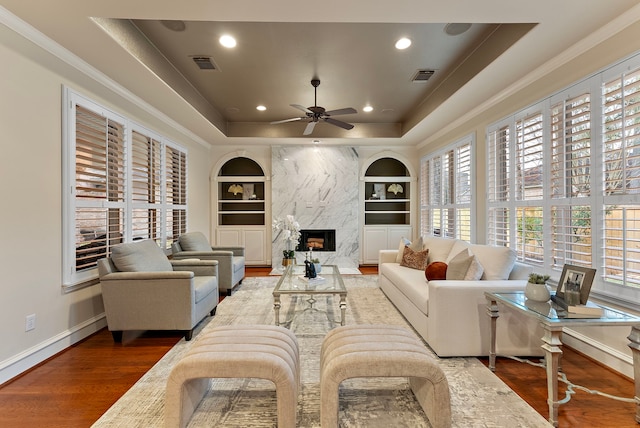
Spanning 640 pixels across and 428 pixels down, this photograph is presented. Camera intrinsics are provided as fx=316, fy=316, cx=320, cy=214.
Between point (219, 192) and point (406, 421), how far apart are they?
6165 millimetres

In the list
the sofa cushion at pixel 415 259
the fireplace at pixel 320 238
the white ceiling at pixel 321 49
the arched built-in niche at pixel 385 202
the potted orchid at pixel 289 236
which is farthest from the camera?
the arched built-in niche at pixel 385 202

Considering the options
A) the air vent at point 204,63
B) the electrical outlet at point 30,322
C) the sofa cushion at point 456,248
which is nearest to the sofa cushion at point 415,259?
the sofa cushion at point 456,248

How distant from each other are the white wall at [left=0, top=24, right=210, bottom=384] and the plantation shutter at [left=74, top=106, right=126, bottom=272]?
223 millimetres

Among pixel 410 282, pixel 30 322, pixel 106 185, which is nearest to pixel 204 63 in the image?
pixel 106 185

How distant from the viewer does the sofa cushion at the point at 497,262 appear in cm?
297

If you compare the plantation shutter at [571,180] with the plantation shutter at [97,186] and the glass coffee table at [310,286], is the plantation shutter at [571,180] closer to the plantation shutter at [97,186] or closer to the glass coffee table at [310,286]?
the glass coffee table at [310,286]

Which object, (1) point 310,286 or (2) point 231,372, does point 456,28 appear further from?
(2) point 231,372

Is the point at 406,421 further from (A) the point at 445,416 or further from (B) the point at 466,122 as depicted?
(B) the point at 466,122

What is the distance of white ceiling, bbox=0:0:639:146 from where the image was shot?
7.53 feet

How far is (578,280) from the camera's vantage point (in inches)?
83.2

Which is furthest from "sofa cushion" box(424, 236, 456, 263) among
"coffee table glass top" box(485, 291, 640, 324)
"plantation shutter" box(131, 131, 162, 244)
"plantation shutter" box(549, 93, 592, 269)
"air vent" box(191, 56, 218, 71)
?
"plantation shutter" box(131, 131, 162, 244)

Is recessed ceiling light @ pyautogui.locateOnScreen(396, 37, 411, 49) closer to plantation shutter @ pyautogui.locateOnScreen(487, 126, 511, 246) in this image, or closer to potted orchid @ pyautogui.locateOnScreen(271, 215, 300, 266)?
plantation shutter @ pyautogui.locateOnScreen(487, 126, 511, 246)

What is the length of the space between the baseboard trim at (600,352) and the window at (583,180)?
42cm

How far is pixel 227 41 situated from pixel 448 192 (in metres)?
4.22
